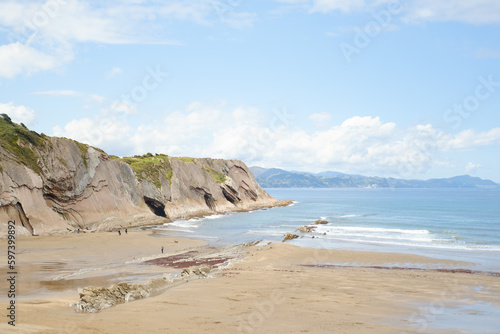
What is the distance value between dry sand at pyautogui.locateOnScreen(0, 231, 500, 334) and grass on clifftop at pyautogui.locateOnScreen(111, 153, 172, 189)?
118 feet

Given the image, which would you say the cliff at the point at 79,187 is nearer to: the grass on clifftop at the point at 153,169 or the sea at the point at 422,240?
the grass on clifftop at the point at 153,169

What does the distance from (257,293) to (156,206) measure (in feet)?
193

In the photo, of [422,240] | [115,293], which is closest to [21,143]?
[115,293]

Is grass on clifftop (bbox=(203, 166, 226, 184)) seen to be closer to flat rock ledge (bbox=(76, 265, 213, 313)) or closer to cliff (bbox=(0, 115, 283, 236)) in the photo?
cliff (bbox=(0, 115, 283, 236))

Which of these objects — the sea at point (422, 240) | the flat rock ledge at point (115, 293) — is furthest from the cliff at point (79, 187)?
the flat rock ledge at point (115, 293)

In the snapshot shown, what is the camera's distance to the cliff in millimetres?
47469

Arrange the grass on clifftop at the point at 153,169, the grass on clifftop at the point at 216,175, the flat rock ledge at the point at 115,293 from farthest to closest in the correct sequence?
the grass on clifftop at the point at 216,175 < the grass on clifftop at the point at 153,169 < the flat rock ledge at the point at 115,293

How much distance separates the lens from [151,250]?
42.3m

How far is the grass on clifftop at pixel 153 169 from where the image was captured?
76.1 m

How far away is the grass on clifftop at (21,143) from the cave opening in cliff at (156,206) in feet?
80.3

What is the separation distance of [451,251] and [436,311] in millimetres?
26095

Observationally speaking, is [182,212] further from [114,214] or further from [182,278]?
[182,278]

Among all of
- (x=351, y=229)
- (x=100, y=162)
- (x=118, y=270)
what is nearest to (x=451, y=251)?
(x=351, y=229)

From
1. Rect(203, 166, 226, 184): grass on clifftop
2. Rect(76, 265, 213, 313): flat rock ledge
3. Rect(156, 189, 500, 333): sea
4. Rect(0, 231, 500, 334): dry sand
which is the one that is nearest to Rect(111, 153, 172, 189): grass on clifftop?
Rect(156, 189, 500, 333): sea
